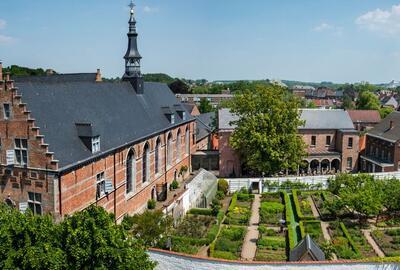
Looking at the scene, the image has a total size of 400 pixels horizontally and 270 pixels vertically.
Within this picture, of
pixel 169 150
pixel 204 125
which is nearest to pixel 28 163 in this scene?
pixel 169 150

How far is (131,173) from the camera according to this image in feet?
104

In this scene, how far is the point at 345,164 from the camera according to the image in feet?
168

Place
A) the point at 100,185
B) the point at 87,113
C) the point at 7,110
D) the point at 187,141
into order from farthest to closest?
the point at 187,141, the point at 87,113, the point at 100,185, the point at 7,110

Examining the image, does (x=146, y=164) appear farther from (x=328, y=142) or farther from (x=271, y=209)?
(x=328, y=142)

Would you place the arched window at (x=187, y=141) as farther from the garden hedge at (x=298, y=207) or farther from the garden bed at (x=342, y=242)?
the garden bed at (x=342, y=242)

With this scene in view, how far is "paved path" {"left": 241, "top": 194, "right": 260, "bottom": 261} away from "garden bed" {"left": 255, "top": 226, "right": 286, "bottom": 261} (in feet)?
1.29

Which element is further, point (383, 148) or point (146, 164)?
point (383, 148)

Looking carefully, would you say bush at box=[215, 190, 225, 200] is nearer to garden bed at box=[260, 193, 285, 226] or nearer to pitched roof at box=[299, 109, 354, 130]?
garden bed at box=[260, 193, 285, 226]

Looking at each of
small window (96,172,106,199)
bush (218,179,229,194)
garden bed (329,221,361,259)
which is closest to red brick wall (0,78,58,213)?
small window (96,172,106,199)

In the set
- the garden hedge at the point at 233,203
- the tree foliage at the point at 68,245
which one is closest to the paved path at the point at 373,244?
the garden hedge at the point at 233,203

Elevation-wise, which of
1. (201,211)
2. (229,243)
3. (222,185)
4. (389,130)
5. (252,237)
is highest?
(389,130)

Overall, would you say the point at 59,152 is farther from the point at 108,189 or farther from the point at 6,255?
the point at 6,255

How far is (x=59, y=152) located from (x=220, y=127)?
26774mm

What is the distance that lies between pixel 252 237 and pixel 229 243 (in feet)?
10.3
